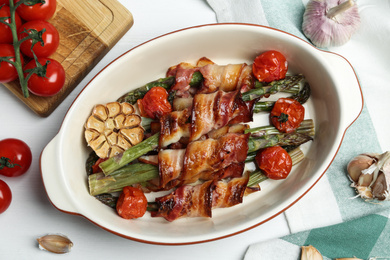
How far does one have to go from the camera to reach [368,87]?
3680 millimetres

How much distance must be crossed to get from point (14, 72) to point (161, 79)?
1.00m

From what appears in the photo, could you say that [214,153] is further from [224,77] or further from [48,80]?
[48,80]

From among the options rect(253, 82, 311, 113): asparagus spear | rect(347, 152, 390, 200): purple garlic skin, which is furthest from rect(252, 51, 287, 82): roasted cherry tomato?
rect(347, 152, 390, 200): purple garlic skin

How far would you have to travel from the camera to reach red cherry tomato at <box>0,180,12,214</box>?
320cm

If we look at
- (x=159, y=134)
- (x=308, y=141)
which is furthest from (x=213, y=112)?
(x=308, y=141)

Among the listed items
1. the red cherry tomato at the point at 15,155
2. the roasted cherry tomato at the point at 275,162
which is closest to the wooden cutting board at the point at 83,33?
the red cherry tomato at the point at 15,155

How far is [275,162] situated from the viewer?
3.24 m

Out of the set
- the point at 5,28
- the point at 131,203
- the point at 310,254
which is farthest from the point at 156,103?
the point at 310,254

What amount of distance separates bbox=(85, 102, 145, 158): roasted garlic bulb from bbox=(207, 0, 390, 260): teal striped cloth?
108 cm

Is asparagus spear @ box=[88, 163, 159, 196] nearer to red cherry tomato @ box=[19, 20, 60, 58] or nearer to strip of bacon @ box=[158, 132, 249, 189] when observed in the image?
strip of bacon @ box=[158, 132, 249, 189]

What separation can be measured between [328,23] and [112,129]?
1784 mm

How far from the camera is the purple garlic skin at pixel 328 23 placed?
3547 millimetres

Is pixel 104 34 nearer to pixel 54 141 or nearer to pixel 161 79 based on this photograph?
pixel 161 79

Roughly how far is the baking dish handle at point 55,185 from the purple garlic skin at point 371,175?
2.00 m
